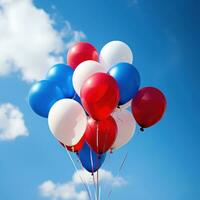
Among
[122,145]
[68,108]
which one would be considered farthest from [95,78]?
[122,145]

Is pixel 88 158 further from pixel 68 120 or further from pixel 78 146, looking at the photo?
pixel 68 120

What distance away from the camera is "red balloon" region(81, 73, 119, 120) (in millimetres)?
6391

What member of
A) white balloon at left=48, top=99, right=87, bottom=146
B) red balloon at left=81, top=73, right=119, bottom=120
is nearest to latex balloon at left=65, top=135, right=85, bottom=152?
white balloon at left=48, top=99, right=87, bottom=146

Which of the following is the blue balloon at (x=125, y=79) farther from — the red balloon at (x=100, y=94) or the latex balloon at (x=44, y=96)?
the latex balloon at (x=44, y=96)

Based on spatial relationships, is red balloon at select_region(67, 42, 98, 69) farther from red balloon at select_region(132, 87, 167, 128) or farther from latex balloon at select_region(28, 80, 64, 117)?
red balloon at select_region(132, 87, 167, 128)

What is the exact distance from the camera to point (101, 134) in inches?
273

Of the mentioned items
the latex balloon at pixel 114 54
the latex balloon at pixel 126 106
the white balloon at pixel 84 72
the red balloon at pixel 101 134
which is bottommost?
the red balloon at pixel 101 134

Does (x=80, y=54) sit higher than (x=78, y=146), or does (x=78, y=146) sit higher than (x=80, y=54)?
(x=80, y=54)

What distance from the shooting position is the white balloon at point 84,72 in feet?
22.5

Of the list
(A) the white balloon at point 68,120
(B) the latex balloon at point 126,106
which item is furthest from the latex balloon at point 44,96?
(B) the latex balloon at point 126,106

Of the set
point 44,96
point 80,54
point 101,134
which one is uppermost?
point 80,54

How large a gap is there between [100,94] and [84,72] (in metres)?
0.68

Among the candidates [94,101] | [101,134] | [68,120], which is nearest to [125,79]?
[94,101]

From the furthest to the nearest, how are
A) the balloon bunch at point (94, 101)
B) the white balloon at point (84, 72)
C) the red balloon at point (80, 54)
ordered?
the red balloon at point (80, 54)
the white balloon at point (84, 72)
the balloon bunch at point (94, 101)
